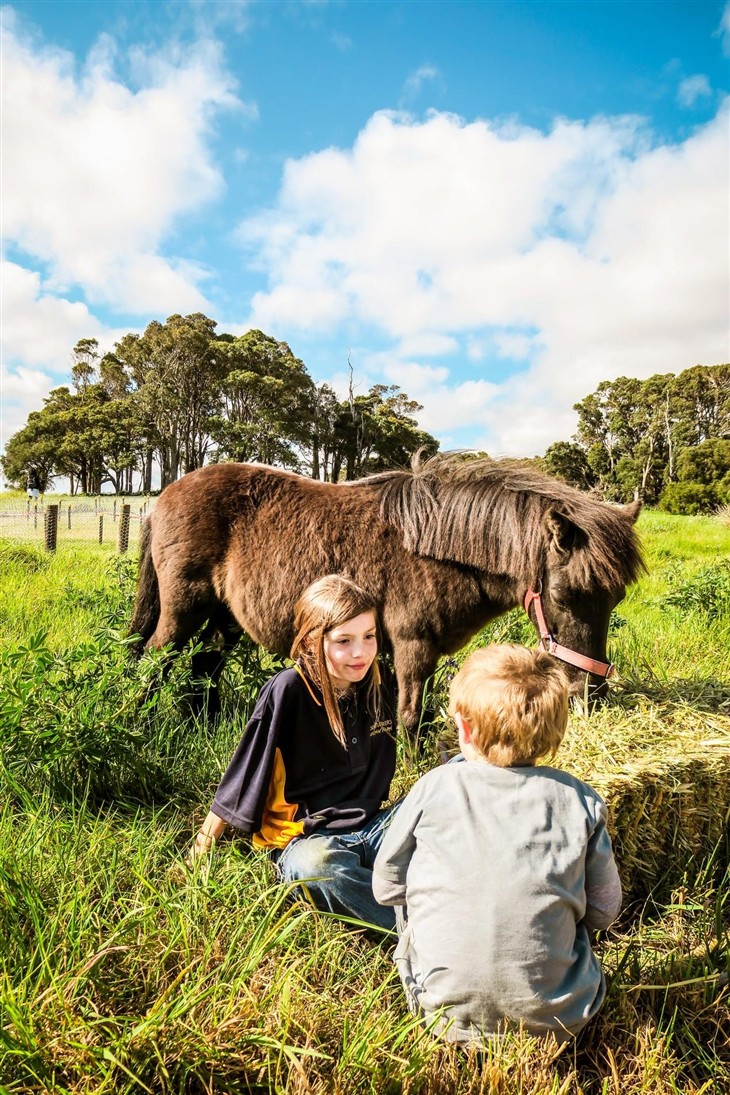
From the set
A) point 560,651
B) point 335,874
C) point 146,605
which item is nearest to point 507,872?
point 335,874

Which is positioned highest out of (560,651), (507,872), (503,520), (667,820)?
(503,520)

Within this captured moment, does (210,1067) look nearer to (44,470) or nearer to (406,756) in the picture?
(406,756)

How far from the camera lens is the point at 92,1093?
4.15 ft

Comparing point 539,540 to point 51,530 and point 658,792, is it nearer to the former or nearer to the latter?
point 658,792

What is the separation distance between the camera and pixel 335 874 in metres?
2.03

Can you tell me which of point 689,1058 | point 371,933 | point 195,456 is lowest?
point 689,1058

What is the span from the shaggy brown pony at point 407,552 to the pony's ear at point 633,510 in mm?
16

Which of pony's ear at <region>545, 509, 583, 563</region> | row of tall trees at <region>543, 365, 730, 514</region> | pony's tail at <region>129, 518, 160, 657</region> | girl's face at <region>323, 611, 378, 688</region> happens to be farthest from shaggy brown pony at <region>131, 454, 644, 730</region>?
row of tall trees at <region>543, 365, 730, 514</region>

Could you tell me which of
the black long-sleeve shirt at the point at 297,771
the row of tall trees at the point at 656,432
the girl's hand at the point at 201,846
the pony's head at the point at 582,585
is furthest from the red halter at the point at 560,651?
the row of tall trees at the point at 656,432

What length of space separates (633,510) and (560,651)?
106 centimetres

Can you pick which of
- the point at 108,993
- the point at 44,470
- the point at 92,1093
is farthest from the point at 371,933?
the point at 44,470

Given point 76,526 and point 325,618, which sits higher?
point 325,618

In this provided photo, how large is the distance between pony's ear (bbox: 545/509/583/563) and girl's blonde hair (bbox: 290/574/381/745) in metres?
1.45

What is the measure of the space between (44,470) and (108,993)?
51.1 meters
